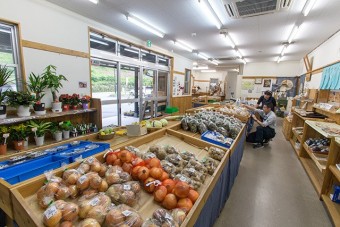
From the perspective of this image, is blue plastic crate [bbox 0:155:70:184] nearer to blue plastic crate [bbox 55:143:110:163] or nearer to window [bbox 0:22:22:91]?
blue plastic crate [bbox 55:143:110:163]

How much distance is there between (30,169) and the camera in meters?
1.55

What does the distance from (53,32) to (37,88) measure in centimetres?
126

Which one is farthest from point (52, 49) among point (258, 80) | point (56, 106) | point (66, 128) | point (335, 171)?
point (258, 80)

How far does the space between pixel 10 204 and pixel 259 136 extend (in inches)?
193

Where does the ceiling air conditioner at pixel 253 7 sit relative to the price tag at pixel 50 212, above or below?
above

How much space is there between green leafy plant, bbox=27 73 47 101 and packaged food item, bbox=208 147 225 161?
10.4ft

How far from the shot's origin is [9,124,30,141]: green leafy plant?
2670mm

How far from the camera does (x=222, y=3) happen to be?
10.5 feet

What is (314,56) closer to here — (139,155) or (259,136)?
(259,136)

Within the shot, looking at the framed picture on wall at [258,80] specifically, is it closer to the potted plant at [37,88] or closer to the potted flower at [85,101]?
the potted flower at [85,101]

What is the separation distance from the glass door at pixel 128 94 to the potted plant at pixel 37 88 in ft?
7.33

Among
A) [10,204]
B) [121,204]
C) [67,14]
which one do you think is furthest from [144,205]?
[67,14]

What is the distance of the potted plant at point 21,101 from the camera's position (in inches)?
106

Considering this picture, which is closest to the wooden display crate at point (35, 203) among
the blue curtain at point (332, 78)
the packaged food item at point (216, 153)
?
the packaged food item at point (216, 153)
